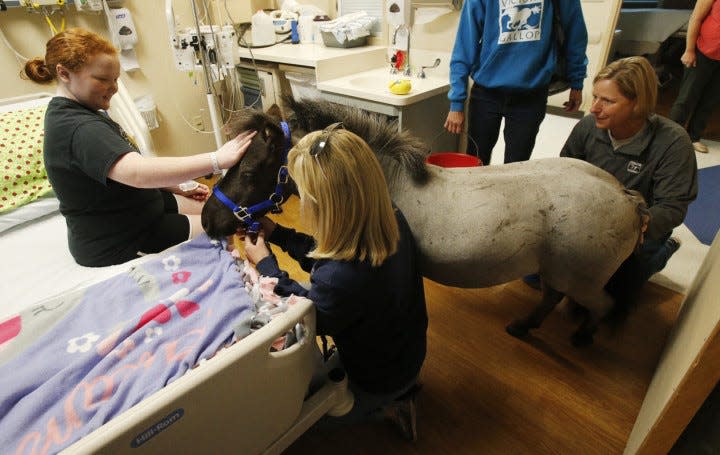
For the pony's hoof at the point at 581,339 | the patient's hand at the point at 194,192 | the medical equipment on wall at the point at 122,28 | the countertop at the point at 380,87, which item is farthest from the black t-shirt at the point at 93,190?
the pony's hoof at the point at 581,339

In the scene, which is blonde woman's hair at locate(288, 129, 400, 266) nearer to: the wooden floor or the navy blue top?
the navy blue top

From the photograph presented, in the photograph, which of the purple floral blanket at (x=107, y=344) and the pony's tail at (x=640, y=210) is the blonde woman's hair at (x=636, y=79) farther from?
the purple floral blanket at (x=107, y=344)

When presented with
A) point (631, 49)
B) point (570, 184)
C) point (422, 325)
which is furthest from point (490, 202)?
point (631, 49)

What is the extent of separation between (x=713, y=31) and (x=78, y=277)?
386 centimetres

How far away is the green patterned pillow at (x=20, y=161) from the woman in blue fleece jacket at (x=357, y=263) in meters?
1.40

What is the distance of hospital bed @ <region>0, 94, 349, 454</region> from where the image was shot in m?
0.68

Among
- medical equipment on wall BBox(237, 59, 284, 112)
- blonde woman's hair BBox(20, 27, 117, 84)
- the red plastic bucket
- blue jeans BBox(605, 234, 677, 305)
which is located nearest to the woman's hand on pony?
blonde woman's hair BBox(20, 27, 117, 84)

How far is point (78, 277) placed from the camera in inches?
54.5

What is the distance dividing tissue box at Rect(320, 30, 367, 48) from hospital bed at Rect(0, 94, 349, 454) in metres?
2.09

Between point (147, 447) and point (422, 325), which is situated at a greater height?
point (147, 447)

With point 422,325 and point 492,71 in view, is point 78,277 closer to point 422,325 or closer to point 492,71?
point 422,325

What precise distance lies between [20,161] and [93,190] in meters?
0.86

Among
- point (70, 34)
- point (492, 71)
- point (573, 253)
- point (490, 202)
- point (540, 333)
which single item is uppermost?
point (70, 34)

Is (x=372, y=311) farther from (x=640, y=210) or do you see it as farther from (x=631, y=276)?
(x=631, y=276)
